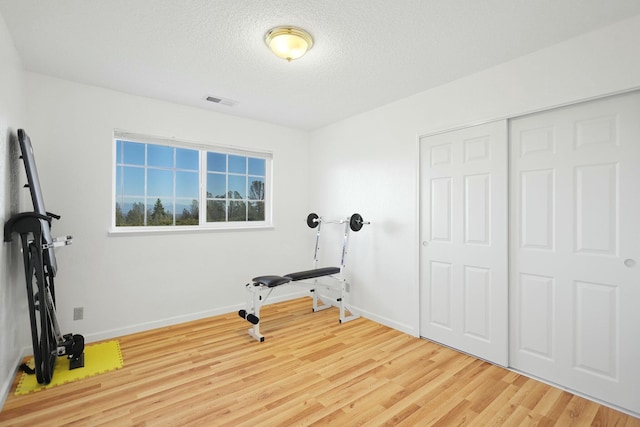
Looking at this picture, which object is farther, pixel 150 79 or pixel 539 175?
pixel 150 79

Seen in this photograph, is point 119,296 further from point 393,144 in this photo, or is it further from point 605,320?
point 605,320

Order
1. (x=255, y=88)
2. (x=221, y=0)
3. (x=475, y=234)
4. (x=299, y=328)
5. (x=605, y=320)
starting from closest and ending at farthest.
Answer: (x=221, y=0) → (x=605, y=320) → (x=475, y=234) → (x=255, y=88) → (x=299, y=328)

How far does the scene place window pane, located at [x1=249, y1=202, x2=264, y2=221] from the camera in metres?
4.36

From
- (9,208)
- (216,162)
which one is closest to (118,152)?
(216,162)

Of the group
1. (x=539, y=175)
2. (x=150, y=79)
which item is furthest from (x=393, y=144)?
(x=150, y=79)

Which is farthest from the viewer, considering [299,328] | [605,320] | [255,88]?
[299,328]

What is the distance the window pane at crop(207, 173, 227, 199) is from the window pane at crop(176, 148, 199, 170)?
230mm

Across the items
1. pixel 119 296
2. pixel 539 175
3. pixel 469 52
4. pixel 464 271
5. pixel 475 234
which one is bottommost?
pixel 119 296

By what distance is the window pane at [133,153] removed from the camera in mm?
3391

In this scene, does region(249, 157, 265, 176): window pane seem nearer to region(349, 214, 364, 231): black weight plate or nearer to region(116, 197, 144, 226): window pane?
region(116, 197, 144, 226): window pane

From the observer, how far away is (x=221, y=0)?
183 cm

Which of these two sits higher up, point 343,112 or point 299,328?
point 343,112

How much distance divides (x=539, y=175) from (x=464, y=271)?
1.05m

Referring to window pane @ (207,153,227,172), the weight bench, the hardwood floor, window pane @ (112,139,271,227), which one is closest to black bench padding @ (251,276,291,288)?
the weight bench
